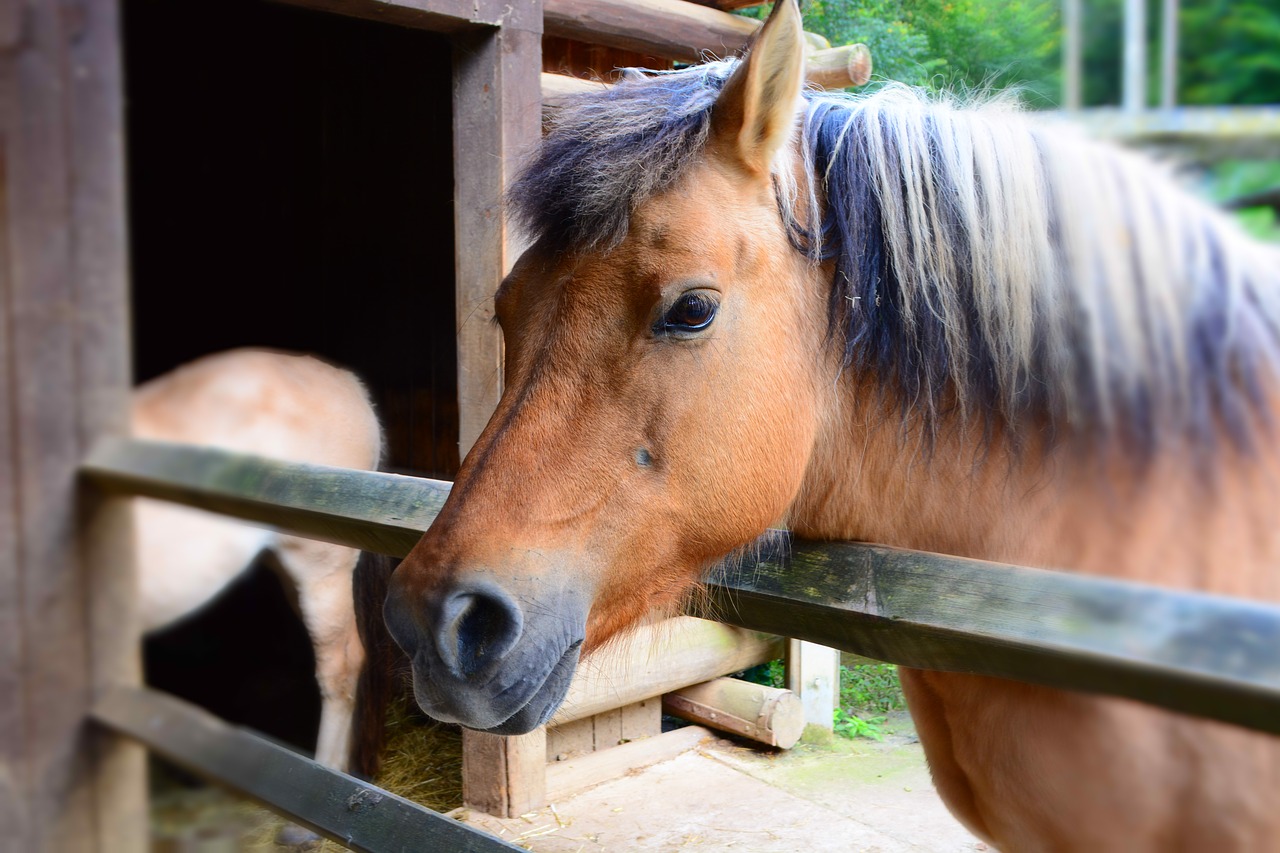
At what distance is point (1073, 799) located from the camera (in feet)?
4.15

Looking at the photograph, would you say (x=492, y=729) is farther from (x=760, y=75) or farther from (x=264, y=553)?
(x=264, y=553)

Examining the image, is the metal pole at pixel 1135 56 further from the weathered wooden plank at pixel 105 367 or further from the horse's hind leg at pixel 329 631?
the horse's hind leg at pixel 329 631

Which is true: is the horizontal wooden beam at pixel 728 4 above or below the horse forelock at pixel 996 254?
above

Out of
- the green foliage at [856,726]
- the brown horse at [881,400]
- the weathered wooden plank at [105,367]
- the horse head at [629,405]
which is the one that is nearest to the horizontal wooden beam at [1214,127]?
the brown horse at [881,400]

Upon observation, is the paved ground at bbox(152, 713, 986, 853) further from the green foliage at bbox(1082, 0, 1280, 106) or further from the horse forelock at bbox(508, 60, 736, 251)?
the green foliage at bbox(1082, 0, 1280, 106)

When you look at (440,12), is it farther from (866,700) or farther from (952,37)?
(866,700)

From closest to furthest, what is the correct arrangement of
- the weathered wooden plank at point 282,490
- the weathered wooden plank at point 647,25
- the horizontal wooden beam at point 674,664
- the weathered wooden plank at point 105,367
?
the weathered wooden plank at point 282,490 < the weathered wooden plank at point 105,367 < the weathered wooden plank at point 647,25 < the horizontal wooden beam at point 674,664

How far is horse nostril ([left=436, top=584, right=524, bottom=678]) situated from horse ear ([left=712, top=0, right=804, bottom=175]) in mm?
776

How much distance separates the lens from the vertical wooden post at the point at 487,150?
3.06 metres

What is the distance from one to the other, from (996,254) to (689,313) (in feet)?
1.52

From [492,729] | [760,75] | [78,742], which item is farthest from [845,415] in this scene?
[78,742]

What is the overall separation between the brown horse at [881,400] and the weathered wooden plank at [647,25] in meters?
2.18

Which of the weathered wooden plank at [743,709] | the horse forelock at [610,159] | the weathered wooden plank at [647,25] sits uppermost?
the weathered wooden plank at [647,25]

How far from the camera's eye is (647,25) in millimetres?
3648
